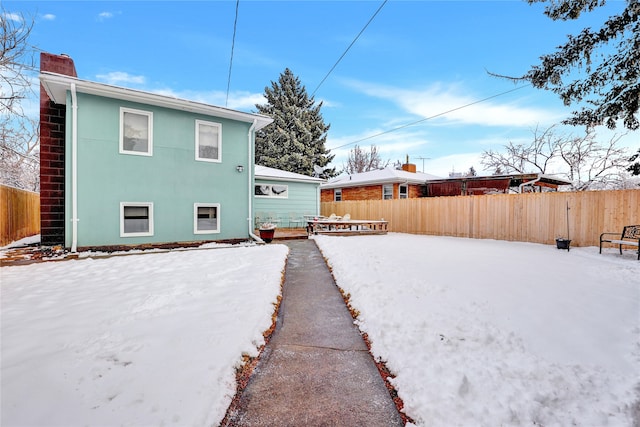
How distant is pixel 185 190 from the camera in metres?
8.36

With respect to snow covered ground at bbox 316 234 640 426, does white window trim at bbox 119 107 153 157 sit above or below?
above

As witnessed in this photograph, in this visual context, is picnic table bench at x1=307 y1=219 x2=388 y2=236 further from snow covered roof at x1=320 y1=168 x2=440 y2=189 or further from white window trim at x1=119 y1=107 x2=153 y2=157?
white window trim at x1=119 y1=107 x2=153 y2=157

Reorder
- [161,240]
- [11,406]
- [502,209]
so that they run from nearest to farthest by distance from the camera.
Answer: [11,406], [161,240], [502,209]

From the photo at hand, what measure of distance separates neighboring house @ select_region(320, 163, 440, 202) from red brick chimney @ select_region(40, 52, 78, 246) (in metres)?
14.1

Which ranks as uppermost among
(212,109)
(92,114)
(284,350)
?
(212,109)

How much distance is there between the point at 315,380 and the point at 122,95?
27.8 feet

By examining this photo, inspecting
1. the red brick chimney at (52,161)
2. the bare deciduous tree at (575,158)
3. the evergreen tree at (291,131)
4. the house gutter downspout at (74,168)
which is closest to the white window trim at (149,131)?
the house gutter downspout at (74,168)

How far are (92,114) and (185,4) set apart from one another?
440 cm

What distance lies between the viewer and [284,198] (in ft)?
45.8

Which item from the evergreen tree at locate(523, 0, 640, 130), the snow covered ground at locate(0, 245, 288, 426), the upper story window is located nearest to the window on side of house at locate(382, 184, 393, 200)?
the upper story window

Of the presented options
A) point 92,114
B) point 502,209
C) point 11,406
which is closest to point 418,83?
point 502,209

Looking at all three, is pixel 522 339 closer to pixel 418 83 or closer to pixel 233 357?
pixel 233 357

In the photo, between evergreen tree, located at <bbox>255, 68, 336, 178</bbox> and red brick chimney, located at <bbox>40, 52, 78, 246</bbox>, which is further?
evergreen tree, located at <bbox>255, 68, 336, 178</bbox>

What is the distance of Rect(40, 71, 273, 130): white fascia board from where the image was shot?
6571 mm
